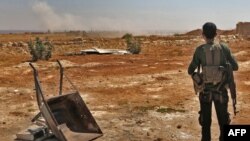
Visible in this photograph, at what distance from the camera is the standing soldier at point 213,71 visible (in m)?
6.27

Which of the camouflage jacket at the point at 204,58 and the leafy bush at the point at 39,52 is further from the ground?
the camouflage jacket at the point at 204,58

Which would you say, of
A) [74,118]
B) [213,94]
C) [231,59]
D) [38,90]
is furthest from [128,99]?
[231,59]

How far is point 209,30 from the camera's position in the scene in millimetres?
6266

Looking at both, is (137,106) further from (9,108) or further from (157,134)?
(9,108)

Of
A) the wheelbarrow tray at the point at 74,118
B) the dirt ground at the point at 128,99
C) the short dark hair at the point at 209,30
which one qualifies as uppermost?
the short dark hair at the point at 209,30

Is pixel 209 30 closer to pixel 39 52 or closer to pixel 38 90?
pixel 38 90

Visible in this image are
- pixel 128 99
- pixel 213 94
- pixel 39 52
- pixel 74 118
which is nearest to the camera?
pixel 213 94

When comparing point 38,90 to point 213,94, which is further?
point 38,90

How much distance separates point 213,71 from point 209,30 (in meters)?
0.67

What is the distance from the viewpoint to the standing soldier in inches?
247

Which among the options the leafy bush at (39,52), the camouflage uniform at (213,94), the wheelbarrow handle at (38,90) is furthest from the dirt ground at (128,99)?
the leafy bush at (39,52)

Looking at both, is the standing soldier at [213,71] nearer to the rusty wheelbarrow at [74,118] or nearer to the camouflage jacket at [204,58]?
the camouflage jacket at [204,58]

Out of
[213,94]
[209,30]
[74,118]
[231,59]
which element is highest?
[209,30]

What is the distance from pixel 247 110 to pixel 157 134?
3.40 meters
